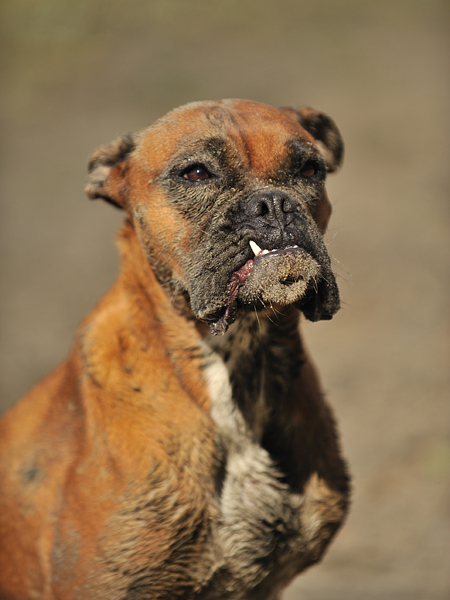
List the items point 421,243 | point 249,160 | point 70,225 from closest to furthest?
point 249,160, point 421,243, point 70,225

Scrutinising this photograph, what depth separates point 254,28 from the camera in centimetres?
1516

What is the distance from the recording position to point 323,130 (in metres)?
3.89

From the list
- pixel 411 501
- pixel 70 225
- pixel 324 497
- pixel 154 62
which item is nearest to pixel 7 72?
pixel 154 62

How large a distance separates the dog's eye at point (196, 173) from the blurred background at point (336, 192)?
0.73 meters

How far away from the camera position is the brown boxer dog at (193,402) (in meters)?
2.88

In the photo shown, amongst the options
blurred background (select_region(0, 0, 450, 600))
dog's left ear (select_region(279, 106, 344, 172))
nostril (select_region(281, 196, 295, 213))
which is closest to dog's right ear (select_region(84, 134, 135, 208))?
dog's left ear (select_region(279, 106, 344, 172))

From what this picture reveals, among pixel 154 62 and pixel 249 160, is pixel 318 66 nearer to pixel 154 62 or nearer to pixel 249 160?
pixel 154 62

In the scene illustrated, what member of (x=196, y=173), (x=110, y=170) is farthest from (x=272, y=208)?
(x=110, y=170)

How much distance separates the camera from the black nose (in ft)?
8.98

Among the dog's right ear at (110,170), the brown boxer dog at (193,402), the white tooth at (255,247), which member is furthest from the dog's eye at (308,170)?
the dog's right ear at (110,170)

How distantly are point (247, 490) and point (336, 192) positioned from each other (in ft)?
24.7

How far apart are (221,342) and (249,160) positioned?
88cm

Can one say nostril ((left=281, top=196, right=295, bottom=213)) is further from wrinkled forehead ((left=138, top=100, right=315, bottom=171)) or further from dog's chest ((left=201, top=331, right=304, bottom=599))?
dog's chest ((left=201, top=331, right=304, bottom=599))

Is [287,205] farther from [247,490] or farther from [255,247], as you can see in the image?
[247,490]
